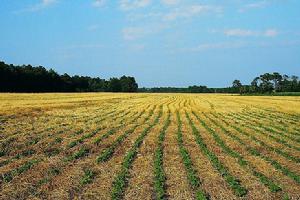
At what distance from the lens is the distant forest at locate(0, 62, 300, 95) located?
109 metres

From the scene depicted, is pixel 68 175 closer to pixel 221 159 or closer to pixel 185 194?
pixel 185 194

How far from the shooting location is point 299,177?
1116cm

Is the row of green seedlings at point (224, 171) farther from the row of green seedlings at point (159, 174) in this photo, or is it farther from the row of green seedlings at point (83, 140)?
the row of green seedlings at point (83, 140)

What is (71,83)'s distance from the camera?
145500mm

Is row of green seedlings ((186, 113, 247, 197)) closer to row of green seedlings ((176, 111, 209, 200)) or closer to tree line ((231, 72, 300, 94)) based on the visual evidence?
row of green seedlings ((176, 111, 209, 200))

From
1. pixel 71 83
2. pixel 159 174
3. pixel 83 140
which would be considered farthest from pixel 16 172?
pixel 71 83

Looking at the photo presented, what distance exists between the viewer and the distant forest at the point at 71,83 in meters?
109

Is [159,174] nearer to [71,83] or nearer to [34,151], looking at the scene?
[34,151]

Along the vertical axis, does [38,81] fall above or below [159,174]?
above

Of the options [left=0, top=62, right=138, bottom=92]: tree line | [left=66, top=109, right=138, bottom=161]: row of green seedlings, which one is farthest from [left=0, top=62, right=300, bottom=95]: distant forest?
[left=66, top=109, right=138, bottom=161]: row of green seedlings

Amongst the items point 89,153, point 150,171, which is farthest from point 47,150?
point 150,171

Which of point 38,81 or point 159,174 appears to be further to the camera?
point 38,81

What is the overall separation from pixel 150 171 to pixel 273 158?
15.4ft

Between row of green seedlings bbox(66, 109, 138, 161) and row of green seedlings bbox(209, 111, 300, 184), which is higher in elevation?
row of green seedlings bbox(66, 109, 138, 161)
